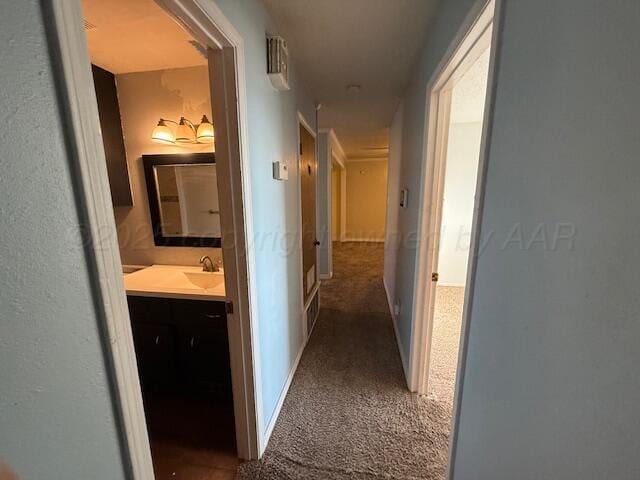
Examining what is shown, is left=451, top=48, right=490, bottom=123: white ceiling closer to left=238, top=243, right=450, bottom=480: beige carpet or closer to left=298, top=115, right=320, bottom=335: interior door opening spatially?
left=298, top=115, right=320, bottom=335: interior door opening

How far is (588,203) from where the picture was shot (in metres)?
0.48

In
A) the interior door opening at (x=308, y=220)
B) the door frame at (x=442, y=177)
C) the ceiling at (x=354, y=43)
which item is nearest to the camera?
the door frame at (x=442, y=177)

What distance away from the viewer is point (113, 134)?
1.99m

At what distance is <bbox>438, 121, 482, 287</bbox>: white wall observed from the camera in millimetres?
3713

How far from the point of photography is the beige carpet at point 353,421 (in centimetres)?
144

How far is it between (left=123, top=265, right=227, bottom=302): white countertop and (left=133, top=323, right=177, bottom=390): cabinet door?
245 mm

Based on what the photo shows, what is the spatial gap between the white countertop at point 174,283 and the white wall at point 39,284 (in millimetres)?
1104

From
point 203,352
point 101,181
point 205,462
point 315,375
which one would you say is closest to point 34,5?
point 101,181

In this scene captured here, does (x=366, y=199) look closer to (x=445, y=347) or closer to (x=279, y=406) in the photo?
(x=445, y=347)

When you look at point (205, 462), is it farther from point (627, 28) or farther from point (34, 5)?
point (627, 28)

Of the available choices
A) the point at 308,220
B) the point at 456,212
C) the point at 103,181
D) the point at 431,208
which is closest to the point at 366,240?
the point at 456,212

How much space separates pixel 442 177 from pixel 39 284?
72.3 inches

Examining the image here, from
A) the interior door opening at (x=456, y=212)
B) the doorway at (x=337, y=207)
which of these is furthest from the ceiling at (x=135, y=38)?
the doorway at (x=337, y=207)

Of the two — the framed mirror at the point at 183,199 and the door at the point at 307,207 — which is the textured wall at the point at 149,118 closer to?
the framed mirror at the point at 183,199
